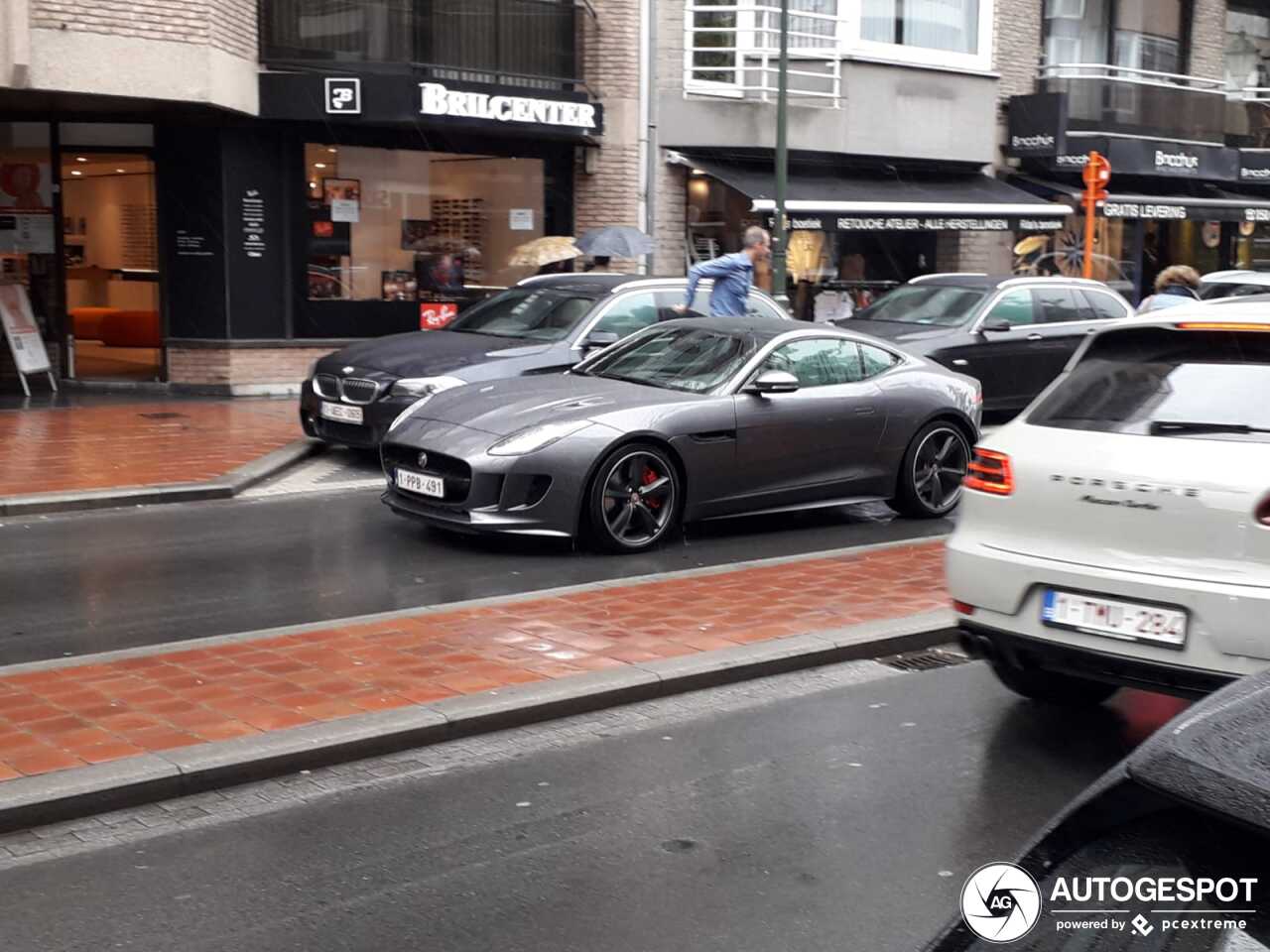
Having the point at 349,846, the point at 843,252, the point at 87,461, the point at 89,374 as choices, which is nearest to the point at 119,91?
the point at 89,374

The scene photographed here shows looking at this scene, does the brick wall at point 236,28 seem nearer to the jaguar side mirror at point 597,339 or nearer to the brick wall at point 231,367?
the brick wall at point 231,367

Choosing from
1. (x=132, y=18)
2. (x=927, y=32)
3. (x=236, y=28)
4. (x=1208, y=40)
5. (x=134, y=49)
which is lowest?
(x=134, y=49)

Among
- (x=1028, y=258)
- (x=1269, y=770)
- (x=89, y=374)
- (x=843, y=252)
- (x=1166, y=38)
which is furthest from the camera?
(x=1166, y=38)

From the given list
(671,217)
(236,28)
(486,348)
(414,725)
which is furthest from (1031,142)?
(414,725)

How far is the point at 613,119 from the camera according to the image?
66.1 feet

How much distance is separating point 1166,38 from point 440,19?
1550 centimetres

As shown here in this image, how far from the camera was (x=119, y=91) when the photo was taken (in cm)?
1549

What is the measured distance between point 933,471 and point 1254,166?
805 inches

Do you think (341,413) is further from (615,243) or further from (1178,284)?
(1178,284)

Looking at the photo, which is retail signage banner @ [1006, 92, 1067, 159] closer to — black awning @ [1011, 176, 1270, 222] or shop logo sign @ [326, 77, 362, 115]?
black awning @ [1011, 176, 1270, 222]

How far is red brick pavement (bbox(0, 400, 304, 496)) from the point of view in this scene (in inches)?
454

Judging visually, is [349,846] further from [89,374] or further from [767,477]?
[89,374]

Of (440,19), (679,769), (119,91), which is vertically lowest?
(679,769)

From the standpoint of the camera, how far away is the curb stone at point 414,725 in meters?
5.03
